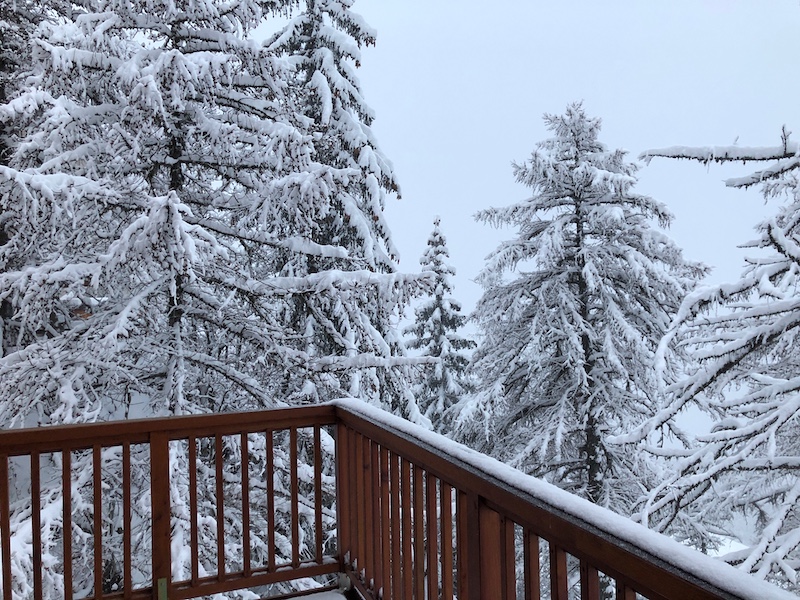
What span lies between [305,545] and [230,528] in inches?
53.1

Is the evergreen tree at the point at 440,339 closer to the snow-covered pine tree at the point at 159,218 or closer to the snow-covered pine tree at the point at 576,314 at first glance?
the snow-covered pine tree at the point at 576,314

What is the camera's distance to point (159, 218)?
195 inches

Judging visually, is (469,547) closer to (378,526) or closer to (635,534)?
(635,534)

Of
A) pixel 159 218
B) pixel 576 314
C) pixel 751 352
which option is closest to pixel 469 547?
pixel 751 352

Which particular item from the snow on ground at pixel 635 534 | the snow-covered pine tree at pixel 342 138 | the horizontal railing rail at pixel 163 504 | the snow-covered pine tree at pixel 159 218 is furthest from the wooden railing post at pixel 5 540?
the snow-covered pine tree at pixel 342 138

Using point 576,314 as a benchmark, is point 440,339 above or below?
below

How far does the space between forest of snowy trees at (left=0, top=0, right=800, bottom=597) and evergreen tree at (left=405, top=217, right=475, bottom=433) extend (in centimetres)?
646

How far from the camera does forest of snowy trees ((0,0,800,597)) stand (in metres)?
4.47

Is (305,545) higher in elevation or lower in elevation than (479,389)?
lower

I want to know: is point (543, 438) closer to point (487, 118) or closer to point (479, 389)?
point (479, 389)

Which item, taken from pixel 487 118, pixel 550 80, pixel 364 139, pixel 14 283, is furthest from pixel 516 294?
pixel 550 80

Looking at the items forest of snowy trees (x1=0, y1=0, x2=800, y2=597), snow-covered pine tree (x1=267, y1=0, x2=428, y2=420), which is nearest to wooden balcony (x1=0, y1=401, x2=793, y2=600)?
forest of snowy trees (x1=0, y1=0, x2=800, y2=597)

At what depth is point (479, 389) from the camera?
10742 mm

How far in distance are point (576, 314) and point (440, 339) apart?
8.05 meters
